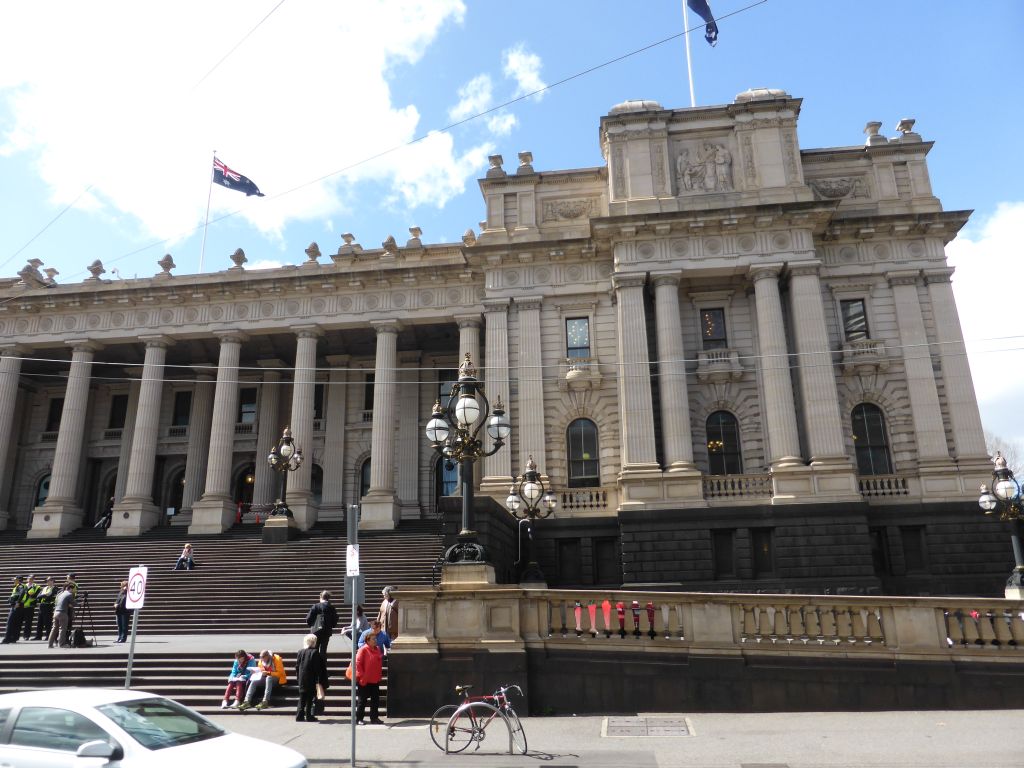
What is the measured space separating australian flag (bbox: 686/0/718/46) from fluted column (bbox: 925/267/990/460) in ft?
40.8

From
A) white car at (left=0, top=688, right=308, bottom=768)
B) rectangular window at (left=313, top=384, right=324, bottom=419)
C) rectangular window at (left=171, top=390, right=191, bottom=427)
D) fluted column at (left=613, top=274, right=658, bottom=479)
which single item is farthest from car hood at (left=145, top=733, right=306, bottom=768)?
rectangular window at (left=171, top=390, right=191, bottom=427)

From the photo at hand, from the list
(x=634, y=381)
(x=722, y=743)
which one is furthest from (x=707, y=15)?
(x=722, y=743)

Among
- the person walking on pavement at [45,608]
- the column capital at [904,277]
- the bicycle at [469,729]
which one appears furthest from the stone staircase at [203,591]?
the column capital at [904,277]

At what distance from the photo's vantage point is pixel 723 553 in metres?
24.9

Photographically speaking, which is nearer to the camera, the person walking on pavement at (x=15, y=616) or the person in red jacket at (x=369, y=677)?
the person in red jacket at (x=369, y=677)

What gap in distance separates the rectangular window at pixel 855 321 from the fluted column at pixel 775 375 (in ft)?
9.63

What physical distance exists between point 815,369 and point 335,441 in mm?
22526

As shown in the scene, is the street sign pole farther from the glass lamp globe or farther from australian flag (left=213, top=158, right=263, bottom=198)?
australian flag (left=213, top=158, right=263, bottom=198)

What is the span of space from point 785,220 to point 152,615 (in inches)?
1009

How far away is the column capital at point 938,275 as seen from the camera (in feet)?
91.8

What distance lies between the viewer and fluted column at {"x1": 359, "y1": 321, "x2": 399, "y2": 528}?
29.6 meters

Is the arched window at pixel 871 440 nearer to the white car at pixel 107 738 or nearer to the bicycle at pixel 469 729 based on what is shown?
the bicycle at pixel 469 729

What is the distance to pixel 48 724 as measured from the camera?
21.8ft

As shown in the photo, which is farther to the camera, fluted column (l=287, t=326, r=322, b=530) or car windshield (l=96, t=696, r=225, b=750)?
fluted column (l=287, t=326, r=322, b=530)
